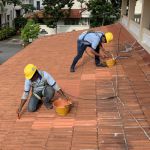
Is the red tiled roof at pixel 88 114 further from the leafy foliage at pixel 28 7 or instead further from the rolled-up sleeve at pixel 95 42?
the leafy foliage at pixel 28 7

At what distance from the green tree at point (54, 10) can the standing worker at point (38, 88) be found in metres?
34.0

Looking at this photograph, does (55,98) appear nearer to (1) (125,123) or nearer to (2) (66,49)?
(1) (125,123)

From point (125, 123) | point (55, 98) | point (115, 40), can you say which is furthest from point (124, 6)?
point (125, 123)

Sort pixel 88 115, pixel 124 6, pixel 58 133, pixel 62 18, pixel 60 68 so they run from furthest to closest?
pixel 62 18
pixel 124 6
pixel 60 68
pixel 88 115
pixel 58 133

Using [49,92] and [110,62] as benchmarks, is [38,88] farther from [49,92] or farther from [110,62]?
[110,62]

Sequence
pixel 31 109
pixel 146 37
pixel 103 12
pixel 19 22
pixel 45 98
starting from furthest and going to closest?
pixel 19 22 → pixel 103 12 → pixel 146 37 → pixel 45 98 → pixel 31 109

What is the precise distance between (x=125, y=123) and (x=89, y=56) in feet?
16.9

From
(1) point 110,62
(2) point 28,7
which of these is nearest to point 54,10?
(2) point 28,7

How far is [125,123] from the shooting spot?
520cm

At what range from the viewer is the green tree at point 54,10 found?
3941 cm

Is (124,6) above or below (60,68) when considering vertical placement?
above

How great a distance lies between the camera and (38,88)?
635cm

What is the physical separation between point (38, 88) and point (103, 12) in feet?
99.3

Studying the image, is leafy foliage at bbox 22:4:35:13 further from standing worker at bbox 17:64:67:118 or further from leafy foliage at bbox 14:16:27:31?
standing worker at bbox 17:64:67:118
